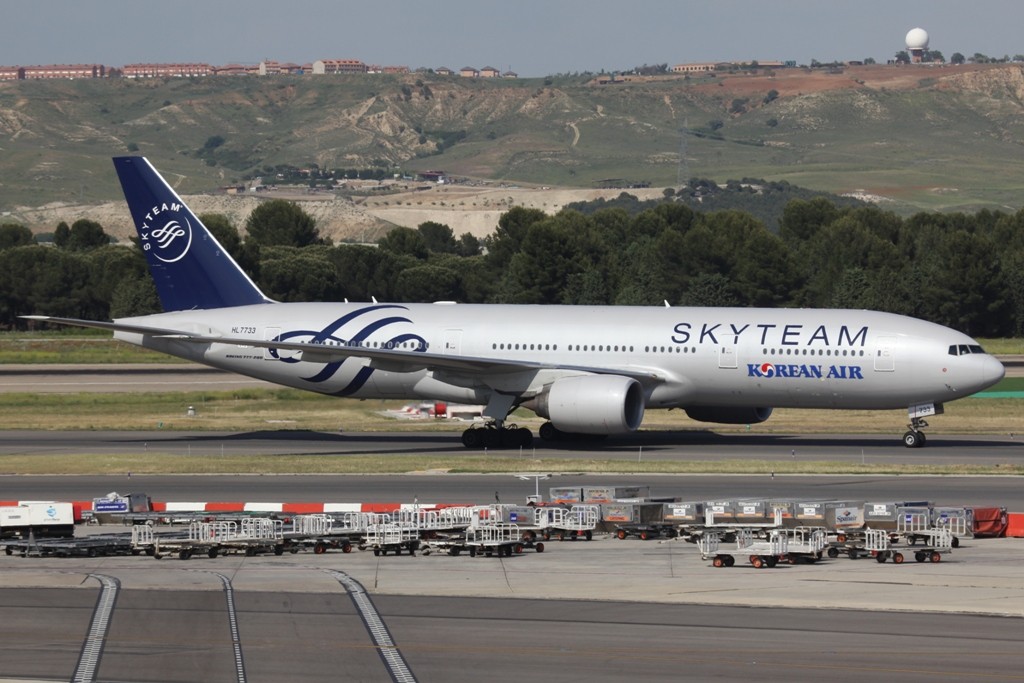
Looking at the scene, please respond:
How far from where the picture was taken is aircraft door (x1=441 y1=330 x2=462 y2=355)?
162ft

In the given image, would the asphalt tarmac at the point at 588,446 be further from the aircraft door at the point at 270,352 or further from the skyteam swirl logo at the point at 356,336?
the aircraft door at the point at 270,352

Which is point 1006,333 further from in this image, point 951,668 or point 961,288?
point 951,668

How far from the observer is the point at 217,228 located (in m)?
133

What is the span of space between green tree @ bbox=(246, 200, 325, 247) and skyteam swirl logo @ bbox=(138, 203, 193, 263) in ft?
341

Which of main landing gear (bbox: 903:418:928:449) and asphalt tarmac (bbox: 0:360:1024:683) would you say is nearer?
asphalt tarmac (bbox: 0:360:1024:683)

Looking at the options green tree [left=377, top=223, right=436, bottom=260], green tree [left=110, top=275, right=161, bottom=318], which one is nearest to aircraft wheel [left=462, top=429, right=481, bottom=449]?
green tree [left=110, top=275, right=161, bottom=318]

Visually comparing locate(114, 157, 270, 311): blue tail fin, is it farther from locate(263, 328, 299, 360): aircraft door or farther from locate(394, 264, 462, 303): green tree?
locate(394, 264, 462, 303): green tree

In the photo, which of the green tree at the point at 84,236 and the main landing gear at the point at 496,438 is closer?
the main landing gear at the point at 496,438

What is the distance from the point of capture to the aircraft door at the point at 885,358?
149ft

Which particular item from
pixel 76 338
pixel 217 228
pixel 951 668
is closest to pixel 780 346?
pixel 951 668

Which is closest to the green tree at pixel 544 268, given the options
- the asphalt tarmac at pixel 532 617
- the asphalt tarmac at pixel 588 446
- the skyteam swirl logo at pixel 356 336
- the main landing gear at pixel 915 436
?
the asphalt tarmac at pixel 588 446

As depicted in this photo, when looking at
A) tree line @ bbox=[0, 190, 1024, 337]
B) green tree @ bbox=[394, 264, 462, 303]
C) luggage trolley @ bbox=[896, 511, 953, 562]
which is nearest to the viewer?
luggage trolley @ bbox=[896, 511, 953, 562]

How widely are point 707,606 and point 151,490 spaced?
1885 cm

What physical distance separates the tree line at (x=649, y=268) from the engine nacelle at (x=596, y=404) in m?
60.6
